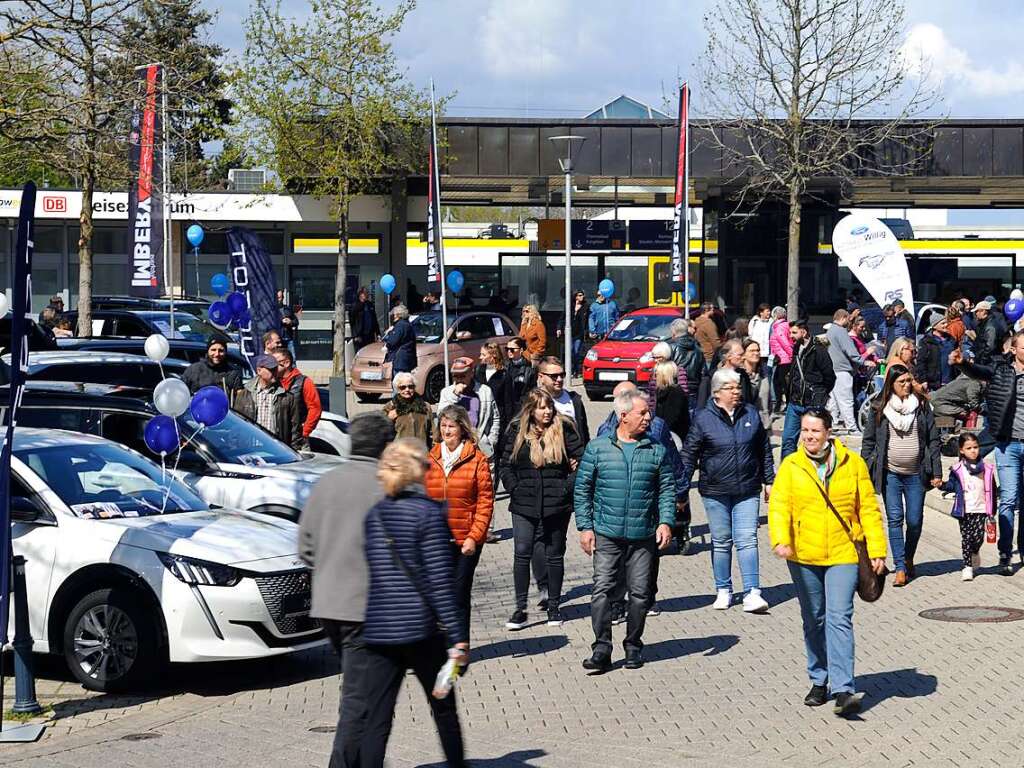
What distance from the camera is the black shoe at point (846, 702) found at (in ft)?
27.5

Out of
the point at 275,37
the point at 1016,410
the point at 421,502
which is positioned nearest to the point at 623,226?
the point at 275,37

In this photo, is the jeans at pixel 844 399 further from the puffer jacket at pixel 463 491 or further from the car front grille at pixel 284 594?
the car front grille at pixel 284 594

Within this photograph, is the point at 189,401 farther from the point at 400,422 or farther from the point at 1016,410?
the point at 1016,410

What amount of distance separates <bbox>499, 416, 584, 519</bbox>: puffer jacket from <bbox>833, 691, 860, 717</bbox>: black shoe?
3020mm

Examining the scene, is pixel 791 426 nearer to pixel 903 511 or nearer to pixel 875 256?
pixel 903 511

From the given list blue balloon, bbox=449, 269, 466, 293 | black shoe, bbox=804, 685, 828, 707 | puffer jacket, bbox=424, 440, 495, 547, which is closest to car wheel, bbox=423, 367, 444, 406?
blue balloon, bbox=449, 269, 466, 293

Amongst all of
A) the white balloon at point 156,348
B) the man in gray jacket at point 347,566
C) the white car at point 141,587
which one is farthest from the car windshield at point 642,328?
the man in gray jacket at point 347,566

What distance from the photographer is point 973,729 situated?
8180 millimetres

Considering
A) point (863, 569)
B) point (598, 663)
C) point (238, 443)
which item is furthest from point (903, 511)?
point (238, 443)

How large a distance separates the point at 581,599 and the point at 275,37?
2503 centimetres

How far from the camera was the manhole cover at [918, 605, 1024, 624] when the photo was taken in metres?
11.2

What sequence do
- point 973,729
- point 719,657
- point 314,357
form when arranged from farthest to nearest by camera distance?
point 314,357
point 719,657
point 973,729

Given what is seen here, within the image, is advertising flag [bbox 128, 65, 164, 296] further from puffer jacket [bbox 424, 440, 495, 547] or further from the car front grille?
the car front grille

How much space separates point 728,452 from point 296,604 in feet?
12.0
